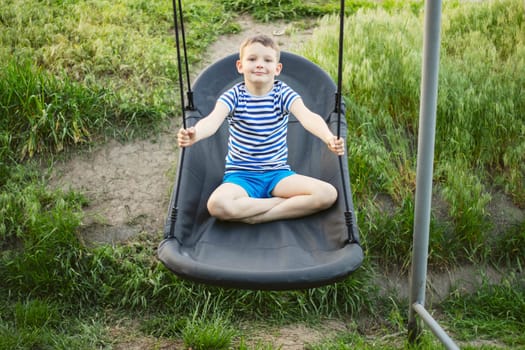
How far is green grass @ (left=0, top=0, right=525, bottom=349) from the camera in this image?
4.07 m

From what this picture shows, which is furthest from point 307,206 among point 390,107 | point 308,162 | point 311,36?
point 311,36

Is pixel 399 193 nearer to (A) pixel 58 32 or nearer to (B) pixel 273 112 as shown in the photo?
(B) pixel 273 112

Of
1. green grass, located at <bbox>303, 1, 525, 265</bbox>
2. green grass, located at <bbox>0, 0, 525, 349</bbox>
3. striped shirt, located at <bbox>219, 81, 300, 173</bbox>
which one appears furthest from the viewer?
green grass, located at <bbox>303, 1, 525, 265</bbox>

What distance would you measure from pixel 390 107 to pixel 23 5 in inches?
123

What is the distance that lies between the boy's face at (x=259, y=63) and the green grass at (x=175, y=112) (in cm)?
129

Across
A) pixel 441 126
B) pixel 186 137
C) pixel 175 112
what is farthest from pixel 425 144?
pixel 175 112

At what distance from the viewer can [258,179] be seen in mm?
3447

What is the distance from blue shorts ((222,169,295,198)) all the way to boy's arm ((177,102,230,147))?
0.24m

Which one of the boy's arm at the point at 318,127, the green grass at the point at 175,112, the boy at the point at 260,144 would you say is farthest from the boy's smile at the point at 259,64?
the green grass at the point at 175,112

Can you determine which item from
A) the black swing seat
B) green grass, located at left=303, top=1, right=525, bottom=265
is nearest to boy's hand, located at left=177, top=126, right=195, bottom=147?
the black swing seat

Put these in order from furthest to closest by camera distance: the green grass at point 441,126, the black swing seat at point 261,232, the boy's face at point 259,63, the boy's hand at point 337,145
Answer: the green grass at point 441,126, the boy's face at point 259,63, the boy's hand at point 337,145, the black swing seat at point 261,232

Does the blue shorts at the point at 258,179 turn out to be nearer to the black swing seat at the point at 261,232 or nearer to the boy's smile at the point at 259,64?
the black swing seat at the point at 261,232

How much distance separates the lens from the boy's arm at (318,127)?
3135 millimetres

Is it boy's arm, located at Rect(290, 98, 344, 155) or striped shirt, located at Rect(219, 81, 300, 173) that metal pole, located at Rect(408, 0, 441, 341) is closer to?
boy's arm, located at Rect(290, 98, 344, 155)
